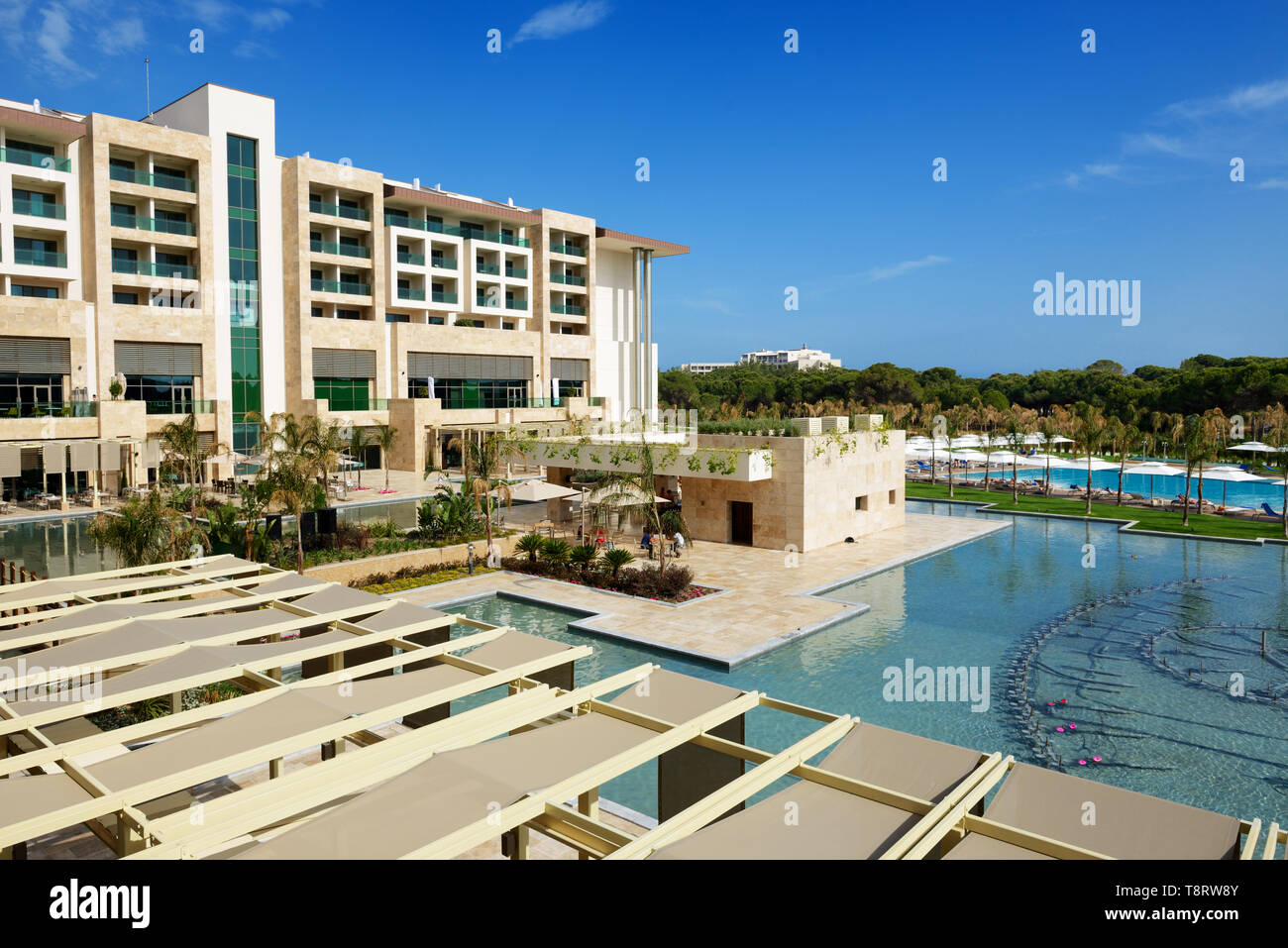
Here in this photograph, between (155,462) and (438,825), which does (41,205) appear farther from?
(438,825)

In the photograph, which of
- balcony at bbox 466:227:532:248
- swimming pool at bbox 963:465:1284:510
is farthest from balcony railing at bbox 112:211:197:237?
swimming pool at bbox 963:465:1284:510

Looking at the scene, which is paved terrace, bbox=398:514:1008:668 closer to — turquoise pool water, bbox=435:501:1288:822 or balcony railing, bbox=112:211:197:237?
turquoise pool water, bbox=435:501:1288:822

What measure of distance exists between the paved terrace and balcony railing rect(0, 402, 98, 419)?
24.7 meters

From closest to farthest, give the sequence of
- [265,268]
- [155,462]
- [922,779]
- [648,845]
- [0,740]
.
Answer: [648,845] → [922,779] → [0,740] → [155,462] → [265,268]

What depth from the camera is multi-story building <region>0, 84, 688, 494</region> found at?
123 feet

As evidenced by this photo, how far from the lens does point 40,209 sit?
3834 centimetres

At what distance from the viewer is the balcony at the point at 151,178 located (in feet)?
133

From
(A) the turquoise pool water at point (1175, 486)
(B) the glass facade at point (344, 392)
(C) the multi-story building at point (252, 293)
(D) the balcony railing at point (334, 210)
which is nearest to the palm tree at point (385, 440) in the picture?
(C) the multi-story building at point (252, 293)

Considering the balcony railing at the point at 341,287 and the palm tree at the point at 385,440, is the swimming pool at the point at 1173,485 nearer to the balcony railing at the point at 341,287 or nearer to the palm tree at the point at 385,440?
the palm tree at the point at 385,440

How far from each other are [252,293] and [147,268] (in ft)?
16.9
